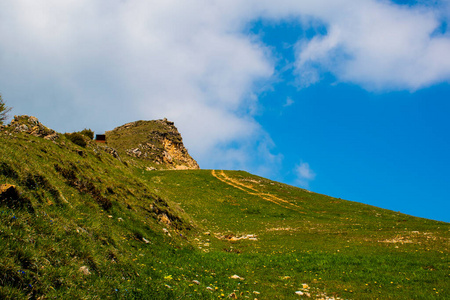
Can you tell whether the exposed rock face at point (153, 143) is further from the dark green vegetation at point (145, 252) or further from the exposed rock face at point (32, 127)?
the dark green vegetation at point (145, 252)

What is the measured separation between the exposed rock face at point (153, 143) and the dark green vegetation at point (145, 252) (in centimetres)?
8019

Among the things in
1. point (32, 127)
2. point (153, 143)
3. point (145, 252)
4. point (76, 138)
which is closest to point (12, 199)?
point (145, 252)

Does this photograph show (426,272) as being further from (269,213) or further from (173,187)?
(173,187)

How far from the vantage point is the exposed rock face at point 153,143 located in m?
103

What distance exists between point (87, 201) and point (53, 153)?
609 centimetres

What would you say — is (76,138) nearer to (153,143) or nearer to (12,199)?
(12,199)

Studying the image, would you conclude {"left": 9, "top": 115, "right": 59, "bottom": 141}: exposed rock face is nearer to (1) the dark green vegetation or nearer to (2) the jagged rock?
(1) the dark green vegetation

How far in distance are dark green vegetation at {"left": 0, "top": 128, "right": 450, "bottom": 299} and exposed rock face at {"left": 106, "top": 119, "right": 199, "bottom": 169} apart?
3157 inches

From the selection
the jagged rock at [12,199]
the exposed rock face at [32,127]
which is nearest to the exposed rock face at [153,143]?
the exposed rock face at [32,127]

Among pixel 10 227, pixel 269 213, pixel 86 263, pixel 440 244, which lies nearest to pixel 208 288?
pixel 86 263

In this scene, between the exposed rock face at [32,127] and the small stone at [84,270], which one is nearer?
the small stone at [84,270]

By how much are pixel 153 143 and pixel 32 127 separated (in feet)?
312

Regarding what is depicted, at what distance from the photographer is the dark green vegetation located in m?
7.05

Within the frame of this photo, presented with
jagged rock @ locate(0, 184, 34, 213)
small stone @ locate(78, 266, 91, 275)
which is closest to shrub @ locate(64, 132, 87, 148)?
jagged rock @ locate(0, 184, 34, 213)
